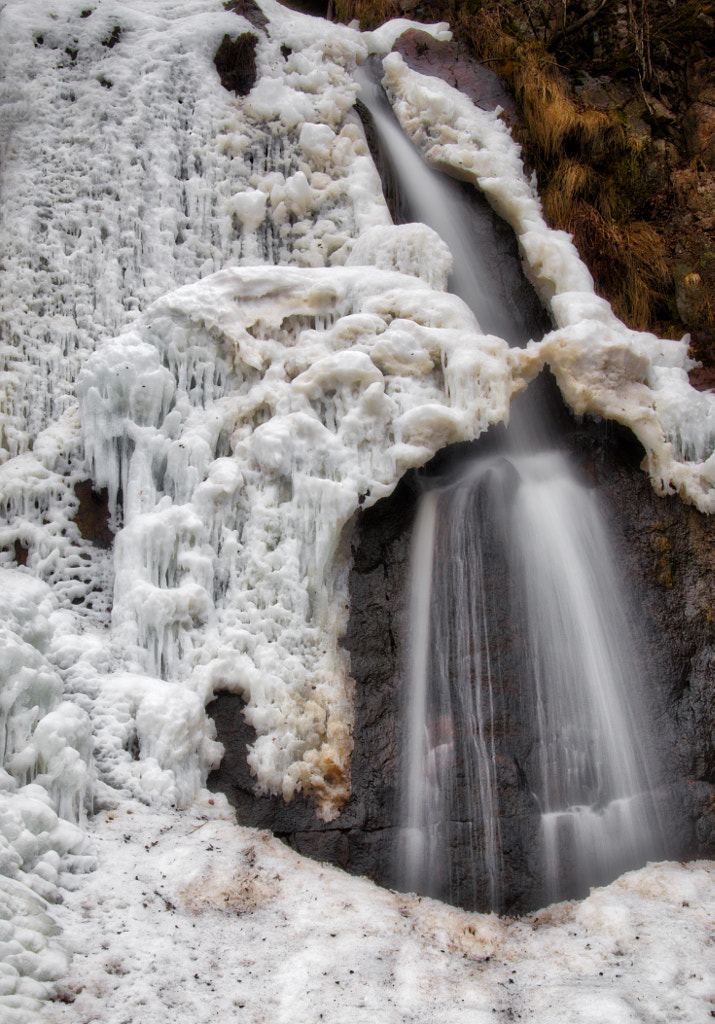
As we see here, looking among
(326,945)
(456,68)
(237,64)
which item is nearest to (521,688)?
(326,945)

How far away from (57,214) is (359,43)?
11.6ft

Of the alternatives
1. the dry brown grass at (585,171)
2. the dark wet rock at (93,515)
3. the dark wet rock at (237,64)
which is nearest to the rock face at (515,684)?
the dark wet rock at (93,515)

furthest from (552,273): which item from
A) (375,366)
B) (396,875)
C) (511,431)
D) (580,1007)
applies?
(580,1007)

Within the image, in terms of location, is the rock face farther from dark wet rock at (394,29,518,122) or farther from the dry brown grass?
dark wet rock at (394,29,518,122)

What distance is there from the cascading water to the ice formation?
17.6 inches

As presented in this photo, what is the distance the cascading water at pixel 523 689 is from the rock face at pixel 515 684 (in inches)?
1.9

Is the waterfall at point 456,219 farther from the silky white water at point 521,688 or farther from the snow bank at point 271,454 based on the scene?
the silky white water at point 521,688

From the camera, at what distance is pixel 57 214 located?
5.73 metres

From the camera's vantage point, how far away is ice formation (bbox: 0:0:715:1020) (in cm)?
372

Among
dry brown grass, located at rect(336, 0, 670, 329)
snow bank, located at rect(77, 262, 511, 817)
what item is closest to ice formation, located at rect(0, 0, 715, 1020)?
snow bank, located at rect(77, 262, 511, 817)

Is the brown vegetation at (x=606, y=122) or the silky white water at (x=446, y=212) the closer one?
the silky white water at (x=446, y=212)

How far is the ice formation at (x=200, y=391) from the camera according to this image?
3.72m

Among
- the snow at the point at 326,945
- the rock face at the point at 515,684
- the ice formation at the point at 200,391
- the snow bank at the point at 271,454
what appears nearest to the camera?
the snow at the point at 326,945

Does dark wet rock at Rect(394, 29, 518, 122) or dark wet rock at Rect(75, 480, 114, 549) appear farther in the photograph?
dark wet rock at Rect(394, 29, 518, 122)
